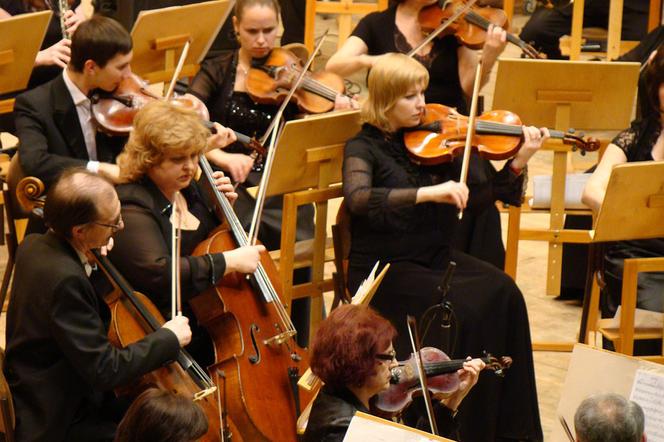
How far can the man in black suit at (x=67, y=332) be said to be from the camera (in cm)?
283

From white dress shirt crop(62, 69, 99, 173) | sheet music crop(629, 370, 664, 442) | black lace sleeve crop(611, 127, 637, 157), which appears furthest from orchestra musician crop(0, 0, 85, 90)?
sheet music crop(629, 370, 664, 442)

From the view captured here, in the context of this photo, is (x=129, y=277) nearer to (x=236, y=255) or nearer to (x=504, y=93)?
(x=236, y=255)

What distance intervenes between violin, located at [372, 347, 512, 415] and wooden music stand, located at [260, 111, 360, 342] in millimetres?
848

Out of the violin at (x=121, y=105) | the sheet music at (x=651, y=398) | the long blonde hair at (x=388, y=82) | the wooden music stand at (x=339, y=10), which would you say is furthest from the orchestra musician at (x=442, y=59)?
the wooden music stand at (x=339, y=10)

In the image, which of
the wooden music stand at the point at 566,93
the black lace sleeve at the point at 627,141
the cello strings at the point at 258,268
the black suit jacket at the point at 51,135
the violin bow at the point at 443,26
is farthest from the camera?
the violin bow at the point at 443,26

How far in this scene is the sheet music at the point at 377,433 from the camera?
7.66 ft

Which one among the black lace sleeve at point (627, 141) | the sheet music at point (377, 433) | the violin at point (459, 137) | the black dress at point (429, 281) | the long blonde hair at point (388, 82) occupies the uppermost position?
the long blonde hair at point (388, 82)

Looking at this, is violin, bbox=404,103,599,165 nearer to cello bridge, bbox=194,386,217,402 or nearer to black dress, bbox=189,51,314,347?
black dress, bbox=189,51,314,347

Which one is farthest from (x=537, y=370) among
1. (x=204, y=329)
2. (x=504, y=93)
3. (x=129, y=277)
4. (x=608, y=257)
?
(x=129, y=277)

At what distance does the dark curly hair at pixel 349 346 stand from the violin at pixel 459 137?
1075 mm

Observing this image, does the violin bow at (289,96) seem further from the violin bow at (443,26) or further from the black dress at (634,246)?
the black dress at (634,246)

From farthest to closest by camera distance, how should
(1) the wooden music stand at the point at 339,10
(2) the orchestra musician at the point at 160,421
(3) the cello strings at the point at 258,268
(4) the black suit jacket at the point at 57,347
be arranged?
(1) the wooden music stand at the point at 339,10, (3) the cello strings at the point at 258,268, (4) the black suit jacket at the point at 57,347, (2) the orchestra musician at the point at 160,421

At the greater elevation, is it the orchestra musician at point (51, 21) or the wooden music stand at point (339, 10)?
the orchestra musician at point (51, 21)

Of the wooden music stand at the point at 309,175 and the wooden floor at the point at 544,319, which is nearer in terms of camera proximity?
the wooden music stand at the point at 309,175
